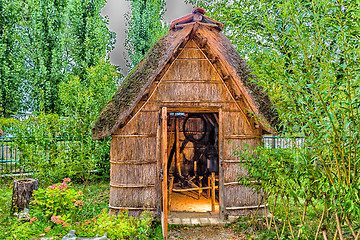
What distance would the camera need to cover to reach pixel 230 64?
17.7 feet

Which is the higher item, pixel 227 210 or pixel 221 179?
pixel 221 179

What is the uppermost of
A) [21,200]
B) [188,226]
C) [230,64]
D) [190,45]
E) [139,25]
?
[139,25]

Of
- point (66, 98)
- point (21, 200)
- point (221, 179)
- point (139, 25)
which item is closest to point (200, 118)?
point (221, 179)

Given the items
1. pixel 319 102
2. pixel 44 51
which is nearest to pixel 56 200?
pixel 319 102

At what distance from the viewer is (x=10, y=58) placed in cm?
1201

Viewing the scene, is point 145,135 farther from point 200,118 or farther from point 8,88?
point 8,88

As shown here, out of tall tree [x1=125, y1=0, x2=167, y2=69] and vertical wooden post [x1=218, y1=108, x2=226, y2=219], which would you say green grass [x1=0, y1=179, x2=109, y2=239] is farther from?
tall tree [x1=125, y1=0, x2=167, y2=69]

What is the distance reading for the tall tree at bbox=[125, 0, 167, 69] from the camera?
50.1 feet

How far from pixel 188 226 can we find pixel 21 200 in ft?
12.3

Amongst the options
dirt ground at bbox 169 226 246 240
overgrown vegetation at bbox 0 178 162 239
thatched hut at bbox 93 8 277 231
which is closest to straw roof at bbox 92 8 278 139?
thatched hut at bbox 93 8 277 231

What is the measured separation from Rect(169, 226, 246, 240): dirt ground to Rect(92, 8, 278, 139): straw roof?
2.20 meters

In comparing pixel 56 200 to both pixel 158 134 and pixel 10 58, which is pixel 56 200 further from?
pixel 10 58

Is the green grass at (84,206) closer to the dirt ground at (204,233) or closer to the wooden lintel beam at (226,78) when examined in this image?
the dirt ground at (204,233)

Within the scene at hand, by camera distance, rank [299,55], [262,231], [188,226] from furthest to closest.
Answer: [188,226], [262,231], [299,55]
